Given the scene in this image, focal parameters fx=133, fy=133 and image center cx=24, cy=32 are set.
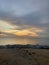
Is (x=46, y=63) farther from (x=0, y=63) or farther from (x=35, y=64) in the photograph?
(x=0, y=63)

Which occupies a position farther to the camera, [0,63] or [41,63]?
[41,63]

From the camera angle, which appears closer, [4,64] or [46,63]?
[4,64]

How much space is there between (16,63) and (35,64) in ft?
5.14

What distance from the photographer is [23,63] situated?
10914 mm

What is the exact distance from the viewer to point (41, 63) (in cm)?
1141

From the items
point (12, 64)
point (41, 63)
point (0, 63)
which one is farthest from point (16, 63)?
point (41, 63)

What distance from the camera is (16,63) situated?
10766 mm

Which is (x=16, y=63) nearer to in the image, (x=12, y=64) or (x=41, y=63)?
(x=12, y=64)

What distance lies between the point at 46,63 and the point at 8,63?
3.26m

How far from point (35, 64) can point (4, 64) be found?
8.33ft

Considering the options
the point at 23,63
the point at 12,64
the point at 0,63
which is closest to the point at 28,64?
the point at 23,63

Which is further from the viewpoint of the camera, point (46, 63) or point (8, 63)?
point (46, 63)

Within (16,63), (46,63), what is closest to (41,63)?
(46,63)

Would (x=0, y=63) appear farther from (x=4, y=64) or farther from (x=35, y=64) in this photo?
(x=35, y=64)
